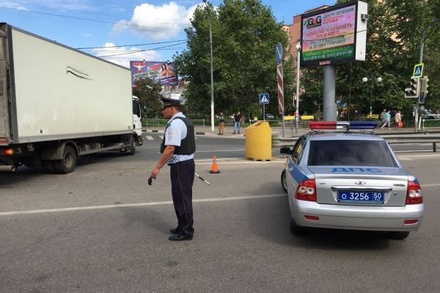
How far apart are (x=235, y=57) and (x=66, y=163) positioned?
3370 cm

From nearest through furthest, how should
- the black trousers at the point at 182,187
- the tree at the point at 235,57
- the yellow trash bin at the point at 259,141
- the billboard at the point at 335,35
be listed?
1. the black trousers at the point at 182,187
2. the yellow trash bin at the point at 259,141
3. the billboard at the point at 335,35
4. the tree at the point at 235,57

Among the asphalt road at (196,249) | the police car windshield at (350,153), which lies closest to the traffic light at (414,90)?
the asphalt road at (196,249)

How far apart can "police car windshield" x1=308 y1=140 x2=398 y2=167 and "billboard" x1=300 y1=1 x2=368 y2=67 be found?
2555cm

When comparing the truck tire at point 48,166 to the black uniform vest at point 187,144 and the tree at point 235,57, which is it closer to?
the black uniform vest at point 187,144

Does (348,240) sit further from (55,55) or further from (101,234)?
(55,55)

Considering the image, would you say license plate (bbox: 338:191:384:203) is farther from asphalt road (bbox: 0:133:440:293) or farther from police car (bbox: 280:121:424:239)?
asphalt road (bbox: 0:133:440:293)

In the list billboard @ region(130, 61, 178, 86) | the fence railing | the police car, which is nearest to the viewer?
the police car

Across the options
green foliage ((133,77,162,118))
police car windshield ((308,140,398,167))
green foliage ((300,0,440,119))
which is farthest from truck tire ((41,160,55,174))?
green foliage ((133,77,162,118))

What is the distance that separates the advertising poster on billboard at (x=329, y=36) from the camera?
29609 millimetres

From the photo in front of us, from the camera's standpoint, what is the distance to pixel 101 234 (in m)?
5.68

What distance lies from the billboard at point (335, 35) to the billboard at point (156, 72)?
82.4 ft

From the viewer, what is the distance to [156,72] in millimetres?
56938

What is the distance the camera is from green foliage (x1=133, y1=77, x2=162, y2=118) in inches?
2074

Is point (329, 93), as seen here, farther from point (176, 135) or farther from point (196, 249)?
point (196, 249)
